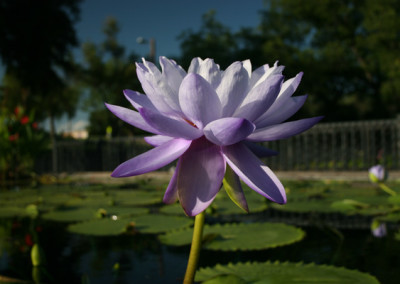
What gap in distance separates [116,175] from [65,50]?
1562 cm

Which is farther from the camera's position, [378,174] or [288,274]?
[378,174]

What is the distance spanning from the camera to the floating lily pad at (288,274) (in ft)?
2.57

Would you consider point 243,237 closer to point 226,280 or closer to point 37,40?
point 226,280

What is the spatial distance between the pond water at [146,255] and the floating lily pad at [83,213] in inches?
11.3

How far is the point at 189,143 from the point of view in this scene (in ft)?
1.61

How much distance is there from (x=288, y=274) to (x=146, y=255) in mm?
469

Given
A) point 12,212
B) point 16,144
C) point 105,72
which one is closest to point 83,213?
point 12,212

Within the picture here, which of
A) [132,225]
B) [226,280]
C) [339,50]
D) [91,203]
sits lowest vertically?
[91,203]

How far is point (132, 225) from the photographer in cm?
145

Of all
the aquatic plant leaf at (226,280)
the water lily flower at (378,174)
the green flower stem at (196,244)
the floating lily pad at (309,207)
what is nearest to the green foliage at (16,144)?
the floating lily pad at (309,207)

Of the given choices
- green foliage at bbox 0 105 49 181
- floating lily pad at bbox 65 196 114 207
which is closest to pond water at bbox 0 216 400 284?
floating lily pad at bbox 65 196 114 207

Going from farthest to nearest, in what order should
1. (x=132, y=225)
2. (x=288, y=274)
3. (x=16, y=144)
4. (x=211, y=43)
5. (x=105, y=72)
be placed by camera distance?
1. (x=105, y=72)
2. (x=211, y=43)
3. (x=16, y=144)
4. (x=132, y=225)
5. (x=288, y=274)

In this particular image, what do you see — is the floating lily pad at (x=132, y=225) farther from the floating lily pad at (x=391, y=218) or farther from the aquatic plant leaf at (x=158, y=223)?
the floating lily pad at (x=391, y=218)

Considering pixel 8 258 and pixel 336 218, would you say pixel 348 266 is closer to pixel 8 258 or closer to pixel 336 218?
pixel 336 218
